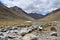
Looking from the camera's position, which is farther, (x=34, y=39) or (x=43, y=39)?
(x=43, y=39)

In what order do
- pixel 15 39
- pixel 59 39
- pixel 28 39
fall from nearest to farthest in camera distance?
1. pixel 28 39
2. pixel 59 39
3. pixel 15 39

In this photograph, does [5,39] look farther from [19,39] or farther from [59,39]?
[59,39]

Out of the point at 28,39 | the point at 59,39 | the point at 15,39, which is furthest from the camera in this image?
the point at 15,39

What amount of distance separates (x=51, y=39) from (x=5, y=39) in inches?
177

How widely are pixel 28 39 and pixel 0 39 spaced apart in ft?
14.6

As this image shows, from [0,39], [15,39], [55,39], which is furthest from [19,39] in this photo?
[55,39]

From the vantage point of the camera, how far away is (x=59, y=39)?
19.2m

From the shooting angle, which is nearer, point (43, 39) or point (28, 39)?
point (28, 39)

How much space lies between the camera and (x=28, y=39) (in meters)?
17.7

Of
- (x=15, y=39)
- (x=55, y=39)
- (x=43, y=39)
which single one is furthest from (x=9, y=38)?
(x=55, y=39)

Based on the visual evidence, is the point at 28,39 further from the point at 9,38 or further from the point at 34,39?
the point at 9,38

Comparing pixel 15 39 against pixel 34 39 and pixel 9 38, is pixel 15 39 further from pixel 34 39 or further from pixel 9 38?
pixel 34 39

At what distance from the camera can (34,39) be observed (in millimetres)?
18062

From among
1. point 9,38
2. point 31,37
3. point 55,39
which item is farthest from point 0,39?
point 55,39
